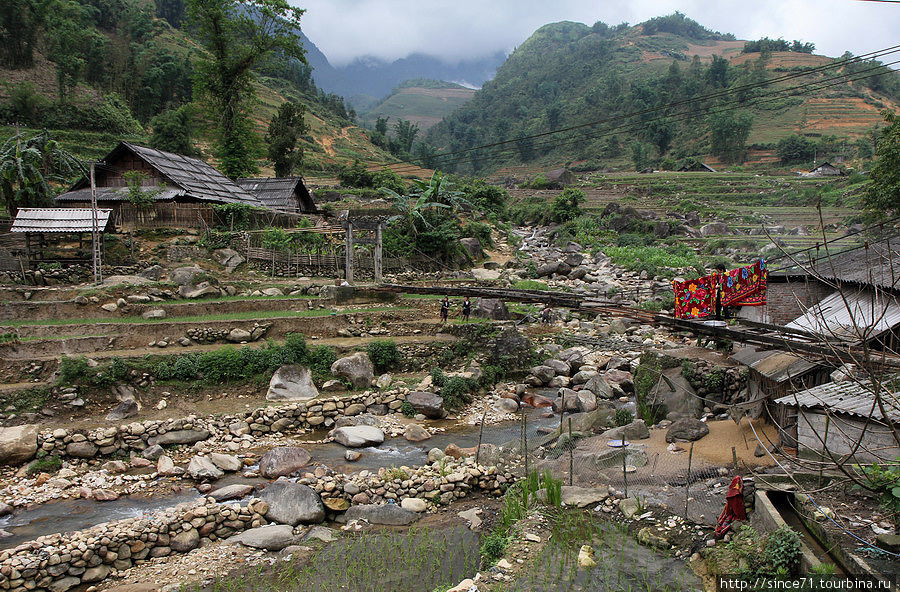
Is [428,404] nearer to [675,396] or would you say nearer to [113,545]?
[675,396]

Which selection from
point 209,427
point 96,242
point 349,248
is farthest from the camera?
point 349,248

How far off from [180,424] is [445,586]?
7.99m

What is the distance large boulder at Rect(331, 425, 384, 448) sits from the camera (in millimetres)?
12383

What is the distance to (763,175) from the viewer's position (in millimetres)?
49844

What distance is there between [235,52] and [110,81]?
2429 cm

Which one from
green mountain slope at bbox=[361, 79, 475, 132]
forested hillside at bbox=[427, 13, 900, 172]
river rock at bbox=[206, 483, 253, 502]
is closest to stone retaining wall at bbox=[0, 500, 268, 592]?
river rock at bbox=[206, 483, 253, 502]

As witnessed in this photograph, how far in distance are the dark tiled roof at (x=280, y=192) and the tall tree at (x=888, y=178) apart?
23487 millimetres

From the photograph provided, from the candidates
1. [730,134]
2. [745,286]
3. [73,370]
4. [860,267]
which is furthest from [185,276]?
[730,134]

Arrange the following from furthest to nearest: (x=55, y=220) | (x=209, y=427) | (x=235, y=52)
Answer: (x=235, y=52)
(x=55, y=220)
(x=209, y=427)

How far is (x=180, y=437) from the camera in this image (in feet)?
39.7

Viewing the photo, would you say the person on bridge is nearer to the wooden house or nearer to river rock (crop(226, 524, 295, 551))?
river rock (crop(226, 524, 295, 551))

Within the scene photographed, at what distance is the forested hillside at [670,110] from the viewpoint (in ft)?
185

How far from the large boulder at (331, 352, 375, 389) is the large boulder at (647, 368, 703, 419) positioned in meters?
7.50

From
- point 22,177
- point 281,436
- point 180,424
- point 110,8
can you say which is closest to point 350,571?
point 281,436
